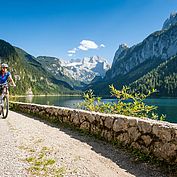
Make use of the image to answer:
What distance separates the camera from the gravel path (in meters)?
5.45

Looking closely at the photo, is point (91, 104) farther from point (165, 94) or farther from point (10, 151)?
point (165, 94)

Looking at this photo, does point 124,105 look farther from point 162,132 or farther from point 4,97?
point 4,97

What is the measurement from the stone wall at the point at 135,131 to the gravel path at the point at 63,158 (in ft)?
1.33

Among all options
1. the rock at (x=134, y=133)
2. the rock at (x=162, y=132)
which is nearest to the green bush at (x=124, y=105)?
the rock at (x=134, y=133)

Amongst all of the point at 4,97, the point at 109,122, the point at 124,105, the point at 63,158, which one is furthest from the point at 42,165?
the point at 4,97

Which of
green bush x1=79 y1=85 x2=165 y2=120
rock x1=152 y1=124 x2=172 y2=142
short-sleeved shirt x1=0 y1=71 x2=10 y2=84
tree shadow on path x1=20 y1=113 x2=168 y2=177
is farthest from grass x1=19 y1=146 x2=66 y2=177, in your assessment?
short-sleeved shirt x1=0 y1=71 x2=10 y2=84

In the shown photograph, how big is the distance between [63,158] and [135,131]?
82.7 inches

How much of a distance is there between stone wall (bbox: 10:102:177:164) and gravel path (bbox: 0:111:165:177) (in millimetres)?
404

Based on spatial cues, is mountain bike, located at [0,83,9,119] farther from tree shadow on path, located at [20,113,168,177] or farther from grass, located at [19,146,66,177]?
grass, located at [19,146,66,177]

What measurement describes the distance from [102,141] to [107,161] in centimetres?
216

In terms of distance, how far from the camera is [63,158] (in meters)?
6.38

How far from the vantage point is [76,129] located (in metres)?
10.6

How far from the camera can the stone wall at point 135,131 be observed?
5.96 meters

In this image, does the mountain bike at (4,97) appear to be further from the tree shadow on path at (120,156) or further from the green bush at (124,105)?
the tree shadow on path at (120,156)
